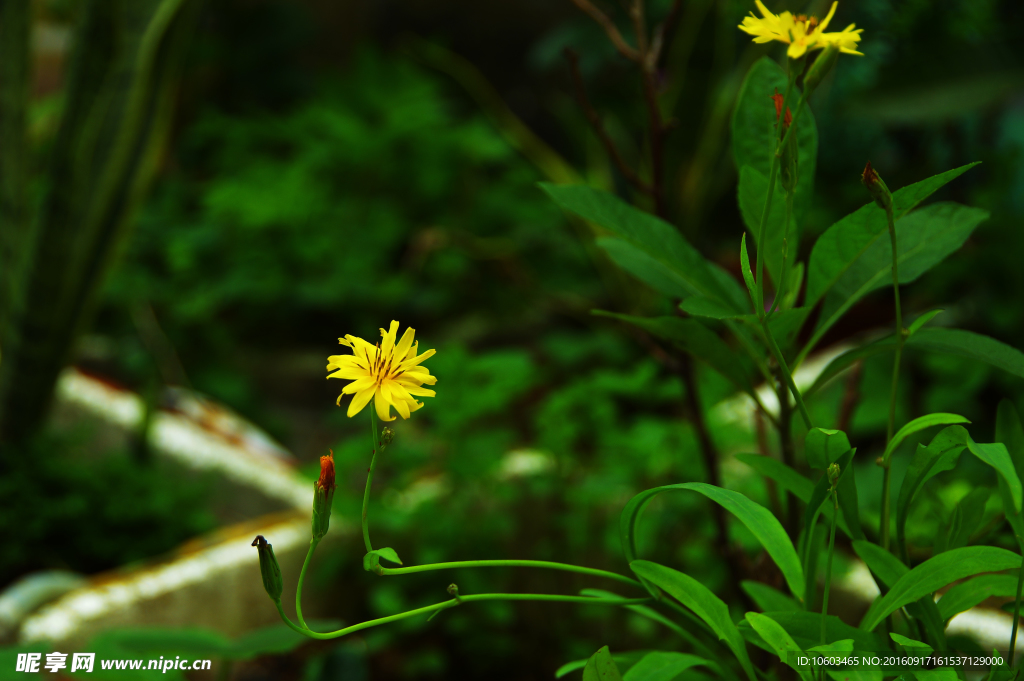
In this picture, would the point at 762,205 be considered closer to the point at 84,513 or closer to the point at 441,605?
the point at 441,605

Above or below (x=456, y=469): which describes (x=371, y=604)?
below

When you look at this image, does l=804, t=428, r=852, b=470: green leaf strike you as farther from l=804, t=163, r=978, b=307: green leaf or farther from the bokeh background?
the bokeh background

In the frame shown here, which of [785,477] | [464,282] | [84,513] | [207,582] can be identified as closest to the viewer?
[785,477]

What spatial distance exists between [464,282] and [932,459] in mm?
1856

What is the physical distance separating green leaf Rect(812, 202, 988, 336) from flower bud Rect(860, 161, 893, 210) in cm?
8

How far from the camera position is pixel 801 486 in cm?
36

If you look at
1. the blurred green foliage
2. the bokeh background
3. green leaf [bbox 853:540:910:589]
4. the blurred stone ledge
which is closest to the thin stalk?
green leaf [bbox 853:540:910:589]

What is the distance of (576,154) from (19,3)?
170cm

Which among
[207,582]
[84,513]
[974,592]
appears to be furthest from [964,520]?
[84,513]

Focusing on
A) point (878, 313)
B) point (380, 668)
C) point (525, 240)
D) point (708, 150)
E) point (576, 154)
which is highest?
point (576, 154)

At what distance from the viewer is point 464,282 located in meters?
2.14

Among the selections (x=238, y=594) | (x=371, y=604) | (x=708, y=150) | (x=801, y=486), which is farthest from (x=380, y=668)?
(x=708, y=150)

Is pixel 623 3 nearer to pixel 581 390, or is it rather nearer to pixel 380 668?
Answer: pixel 581 390

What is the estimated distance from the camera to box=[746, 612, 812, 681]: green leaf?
0.96 ft
